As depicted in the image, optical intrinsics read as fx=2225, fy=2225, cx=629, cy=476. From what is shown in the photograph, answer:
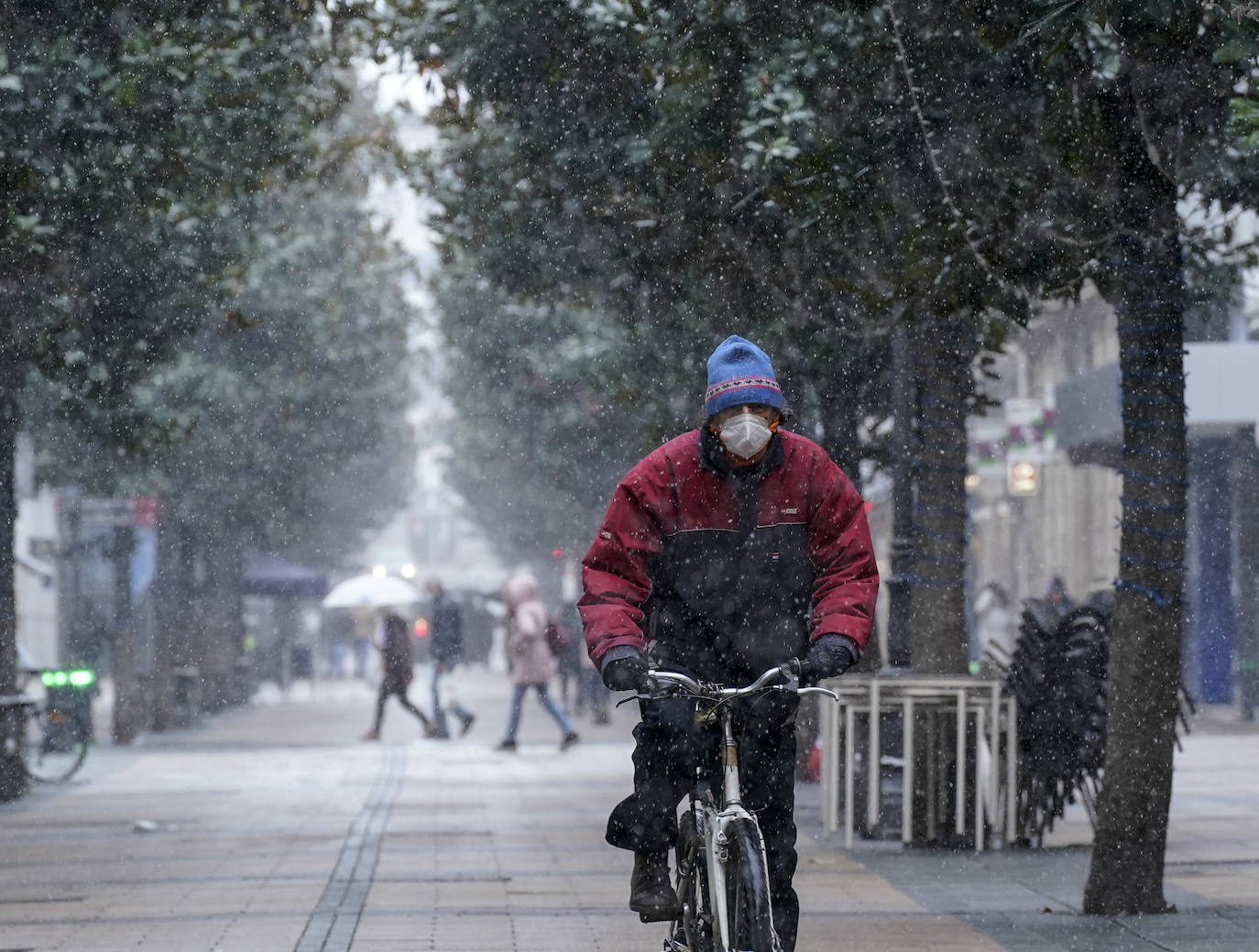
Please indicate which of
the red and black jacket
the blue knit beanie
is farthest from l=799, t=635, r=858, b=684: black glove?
the blue knit beanie

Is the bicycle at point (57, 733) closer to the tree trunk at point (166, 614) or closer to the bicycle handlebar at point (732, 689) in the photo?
the tree trunk at point (166, 614)

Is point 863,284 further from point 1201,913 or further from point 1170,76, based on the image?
point 1201,913

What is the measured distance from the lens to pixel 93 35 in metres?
13.5

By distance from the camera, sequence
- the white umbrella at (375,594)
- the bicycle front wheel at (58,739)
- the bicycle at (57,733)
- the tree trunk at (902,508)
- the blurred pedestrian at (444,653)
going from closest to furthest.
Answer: the tree trunk at (902,508) < the bicycle at (57,733) < the bicycle front wheel at (58,739) < the blurred pedestrian at (444,653) < the white umbrella at (375,594)

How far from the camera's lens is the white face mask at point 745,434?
5.55 m

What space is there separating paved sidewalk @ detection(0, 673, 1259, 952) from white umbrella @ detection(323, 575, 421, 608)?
11379mm

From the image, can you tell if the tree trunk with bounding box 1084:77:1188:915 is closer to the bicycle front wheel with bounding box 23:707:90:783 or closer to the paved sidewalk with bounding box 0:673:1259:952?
the paved sidewalk with bounding box 0:673:1259:952

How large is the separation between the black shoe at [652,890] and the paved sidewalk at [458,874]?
2.36 metres

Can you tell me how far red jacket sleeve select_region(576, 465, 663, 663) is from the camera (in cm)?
563

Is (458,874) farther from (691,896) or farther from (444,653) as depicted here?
(444,653)

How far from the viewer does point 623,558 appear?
5703 mm

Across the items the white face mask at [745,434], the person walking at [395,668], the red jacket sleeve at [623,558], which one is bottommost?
the person walking at [395,668]

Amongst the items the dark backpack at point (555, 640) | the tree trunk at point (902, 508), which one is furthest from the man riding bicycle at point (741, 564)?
the dark backpack at point (555, 640)

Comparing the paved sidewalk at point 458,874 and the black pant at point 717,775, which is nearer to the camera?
the black pant at point 717,775
